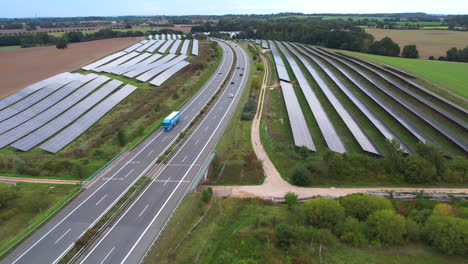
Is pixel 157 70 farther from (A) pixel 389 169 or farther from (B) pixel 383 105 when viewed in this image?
(A) pixel 389 169

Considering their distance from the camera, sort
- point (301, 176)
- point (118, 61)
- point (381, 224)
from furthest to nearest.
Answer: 1. point (118, 61)
2. point (301, 176)
3. point (381, 224)

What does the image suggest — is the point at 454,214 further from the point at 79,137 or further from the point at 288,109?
the point at 79,137

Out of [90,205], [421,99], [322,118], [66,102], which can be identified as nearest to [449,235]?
[322,118]

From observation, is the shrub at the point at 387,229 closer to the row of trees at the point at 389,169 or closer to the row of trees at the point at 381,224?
the row of trees at the point at 381,224

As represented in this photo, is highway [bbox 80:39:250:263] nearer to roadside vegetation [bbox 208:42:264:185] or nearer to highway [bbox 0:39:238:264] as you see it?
roadside vegetation [bbox 208:42:264:185]

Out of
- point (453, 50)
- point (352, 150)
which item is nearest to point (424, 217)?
point (352, 150)

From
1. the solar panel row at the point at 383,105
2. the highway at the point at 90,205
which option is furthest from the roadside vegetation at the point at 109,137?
the solar panel row at the point at 383,105
